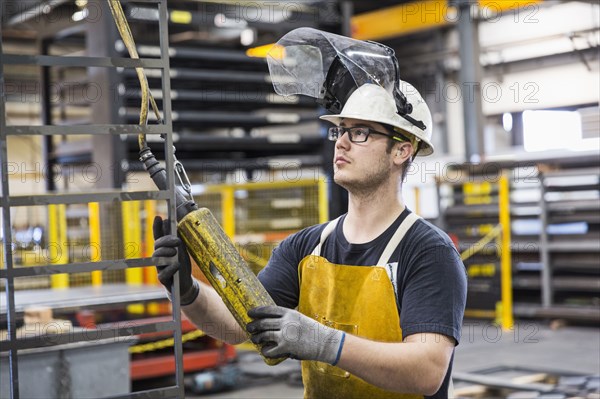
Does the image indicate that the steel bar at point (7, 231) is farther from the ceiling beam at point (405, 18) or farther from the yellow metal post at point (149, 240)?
A: the ceiling beam at point (405, 18)

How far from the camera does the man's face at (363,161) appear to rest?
2621 mm

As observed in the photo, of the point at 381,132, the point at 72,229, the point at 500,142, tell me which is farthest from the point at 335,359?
the point at 500,142

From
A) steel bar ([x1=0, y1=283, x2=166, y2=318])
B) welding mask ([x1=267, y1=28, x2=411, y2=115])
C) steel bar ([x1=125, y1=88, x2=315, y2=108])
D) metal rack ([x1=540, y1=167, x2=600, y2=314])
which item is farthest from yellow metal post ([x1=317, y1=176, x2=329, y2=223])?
welding mask ([x1=267, y1=28, x2=411, y2=115])

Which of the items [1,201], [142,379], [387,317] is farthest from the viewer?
[142,379]

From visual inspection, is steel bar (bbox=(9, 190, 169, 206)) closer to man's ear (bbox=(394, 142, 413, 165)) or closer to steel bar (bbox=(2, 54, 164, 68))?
Result: steel bar (bbox=(2, 54, 164, 68))

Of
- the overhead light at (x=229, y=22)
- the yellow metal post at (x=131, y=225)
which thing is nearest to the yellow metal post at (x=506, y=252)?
the overhead light at (x=229, y=22)

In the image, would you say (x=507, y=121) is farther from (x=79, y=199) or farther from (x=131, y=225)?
(x=79, y=199)

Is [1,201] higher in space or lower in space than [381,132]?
lower

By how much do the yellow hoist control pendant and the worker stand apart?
0.16 feet

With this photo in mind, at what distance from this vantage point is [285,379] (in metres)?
7.09

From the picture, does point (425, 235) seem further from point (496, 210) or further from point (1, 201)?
point (496, 210)

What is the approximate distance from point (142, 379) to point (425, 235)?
15.9 ft

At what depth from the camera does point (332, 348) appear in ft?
7.41

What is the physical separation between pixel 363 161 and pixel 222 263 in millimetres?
636
